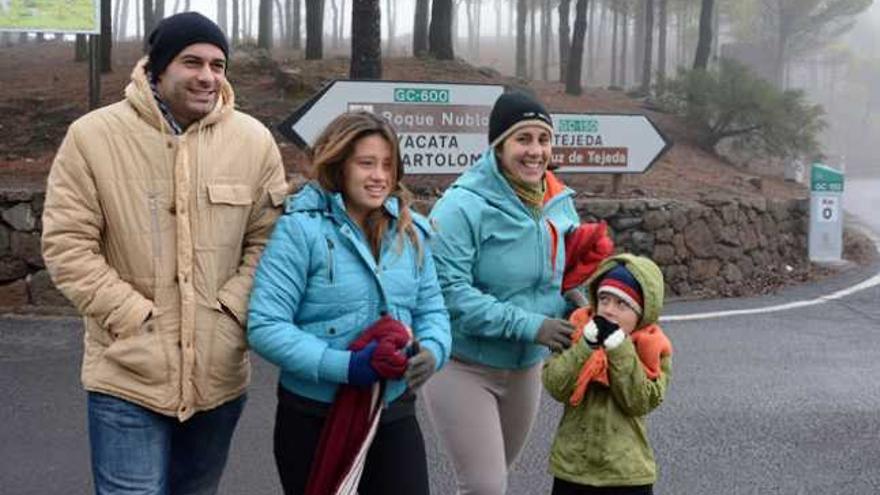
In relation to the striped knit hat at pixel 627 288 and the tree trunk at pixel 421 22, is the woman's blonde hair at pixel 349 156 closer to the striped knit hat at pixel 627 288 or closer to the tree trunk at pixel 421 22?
the striped knit hat at pixel 627 288

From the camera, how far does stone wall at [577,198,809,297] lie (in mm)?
10937

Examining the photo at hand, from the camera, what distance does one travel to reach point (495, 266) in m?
3.38

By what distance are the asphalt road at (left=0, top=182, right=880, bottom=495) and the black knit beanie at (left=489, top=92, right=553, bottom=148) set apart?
190 centimetres

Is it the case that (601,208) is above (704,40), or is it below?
below

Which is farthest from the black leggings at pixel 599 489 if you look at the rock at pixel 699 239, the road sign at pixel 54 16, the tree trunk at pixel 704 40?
the tree trunk at pixel 704 40

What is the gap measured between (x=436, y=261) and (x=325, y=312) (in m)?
0.69

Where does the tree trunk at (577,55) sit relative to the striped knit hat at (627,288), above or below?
above

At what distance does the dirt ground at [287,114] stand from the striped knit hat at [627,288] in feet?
24.5

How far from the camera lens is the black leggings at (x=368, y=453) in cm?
277

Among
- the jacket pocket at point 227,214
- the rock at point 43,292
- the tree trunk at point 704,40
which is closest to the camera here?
the jacket pocket at point 227,214

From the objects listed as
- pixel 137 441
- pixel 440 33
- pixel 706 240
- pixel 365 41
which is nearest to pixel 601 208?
pixel 706 240

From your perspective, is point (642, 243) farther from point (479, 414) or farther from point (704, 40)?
point (704, 40)

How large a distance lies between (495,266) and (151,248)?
1180 mm

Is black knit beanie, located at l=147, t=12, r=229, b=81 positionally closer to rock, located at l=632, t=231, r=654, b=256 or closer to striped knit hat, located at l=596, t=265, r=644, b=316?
striped knit hat, located at l=596, t=265, r=644, b=316
